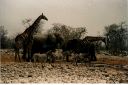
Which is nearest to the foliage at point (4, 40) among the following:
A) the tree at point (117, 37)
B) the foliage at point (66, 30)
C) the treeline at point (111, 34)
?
the treeline at point (111, 34)

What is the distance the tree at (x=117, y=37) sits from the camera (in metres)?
3.90

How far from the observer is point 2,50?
12.4 ft

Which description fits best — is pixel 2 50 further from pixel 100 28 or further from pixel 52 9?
pixel 100 28

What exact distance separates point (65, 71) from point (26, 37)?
1.72ft

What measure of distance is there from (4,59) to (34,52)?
0.32 meters

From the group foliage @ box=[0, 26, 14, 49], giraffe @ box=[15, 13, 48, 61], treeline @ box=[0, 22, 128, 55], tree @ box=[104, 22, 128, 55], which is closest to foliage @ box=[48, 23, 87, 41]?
treeline @ box=[0, 22, 128, 55]

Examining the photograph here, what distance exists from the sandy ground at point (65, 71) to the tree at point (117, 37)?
0.27 ft

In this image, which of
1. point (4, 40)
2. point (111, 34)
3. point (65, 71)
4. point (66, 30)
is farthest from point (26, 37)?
point (111, 34)

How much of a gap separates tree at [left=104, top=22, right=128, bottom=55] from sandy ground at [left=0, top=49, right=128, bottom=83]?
0.08m

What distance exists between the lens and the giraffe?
3834 mm

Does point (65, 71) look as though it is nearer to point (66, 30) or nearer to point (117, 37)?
point (66, 30)

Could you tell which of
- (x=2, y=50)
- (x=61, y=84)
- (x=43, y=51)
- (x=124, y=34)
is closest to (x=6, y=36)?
(x=2, y=50)

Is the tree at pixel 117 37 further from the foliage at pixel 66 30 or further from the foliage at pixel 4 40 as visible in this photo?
the foliage at pixel 4 40

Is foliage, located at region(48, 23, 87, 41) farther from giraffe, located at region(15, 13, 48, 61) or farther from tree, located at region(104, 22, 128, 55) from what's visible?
tree, located at region(104, 22, 128, 55)
